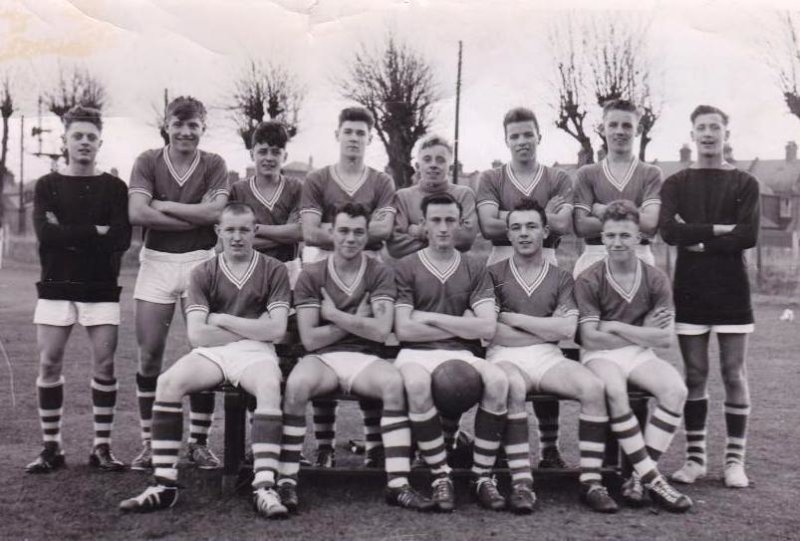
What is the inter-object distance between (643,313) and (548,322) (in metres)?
0.56

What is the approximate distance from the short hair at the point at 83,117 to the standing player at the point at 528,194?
240 cm

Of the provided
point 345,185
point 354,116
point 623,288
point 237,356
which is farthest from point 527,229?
point 237,356

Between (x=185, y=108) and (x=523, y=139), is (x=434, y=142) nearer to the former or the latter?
(x=523, y=139)

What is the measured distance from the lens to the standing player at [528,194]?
4871 mm

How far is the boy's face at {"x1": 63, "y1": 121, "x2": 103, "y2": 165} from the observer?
475 cm

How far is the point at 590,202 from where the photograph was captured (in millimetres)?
4988

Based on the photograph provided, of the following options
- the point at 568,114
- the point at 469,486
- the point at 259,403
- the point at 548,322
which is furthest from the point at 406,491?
the point at 568,114

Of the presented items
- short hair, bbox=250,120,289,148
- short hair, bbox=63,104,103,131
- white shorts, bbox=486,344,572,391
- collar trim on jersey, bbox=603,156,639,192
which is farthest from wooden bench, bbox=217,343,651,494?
short hair, bbox=63,104,103,131

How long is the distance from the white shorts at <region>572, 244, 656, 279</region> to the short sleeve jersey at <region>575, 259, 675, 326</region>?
39 centimetres

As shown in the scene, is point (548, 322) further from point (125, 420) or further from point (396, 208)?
point (125, 420)

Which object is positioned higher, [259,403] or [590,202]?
[590,202]

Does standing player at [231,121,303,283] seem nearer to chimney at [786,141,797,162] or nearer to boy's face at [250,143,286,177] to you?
boy's face at [250,143,286,177]

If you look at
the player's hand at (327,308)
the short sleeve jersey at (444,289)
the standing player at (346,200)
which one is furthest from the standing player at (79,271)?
the short sleeve jersey at (444,289)

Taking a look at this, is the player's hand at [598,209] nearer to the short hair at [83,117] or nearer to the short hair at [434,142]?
the short hair at [434,142]
